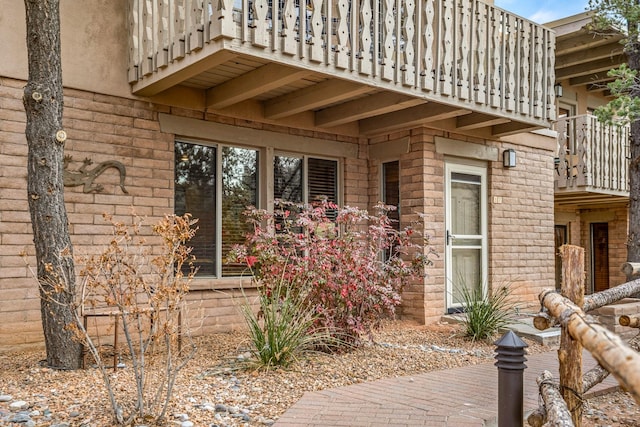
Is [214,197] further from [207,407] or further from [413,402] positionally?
[413,402]

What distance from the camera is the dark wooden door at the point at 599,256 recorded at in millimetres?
13898

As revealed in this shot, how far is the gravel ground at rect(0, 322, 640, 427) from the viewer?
3.60m

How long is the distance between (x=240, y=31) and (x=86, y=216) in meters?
2.61

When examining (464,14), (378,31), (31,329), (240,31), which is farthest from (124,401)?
(464,14)

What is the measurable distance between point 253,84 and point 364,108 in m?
1.68

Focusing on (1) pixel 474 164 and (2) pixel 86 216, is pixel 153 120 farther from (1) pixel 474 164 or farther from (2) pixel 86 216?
(1) pixel 474 164

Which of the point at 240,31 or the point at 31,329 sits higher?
the point at 240,31

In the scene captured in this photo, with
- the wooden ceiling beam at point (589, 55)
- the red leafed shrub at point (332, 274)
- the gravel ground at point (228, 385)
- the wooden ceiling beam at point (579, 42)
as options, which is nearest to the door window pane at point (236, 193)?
the gravel ground at point (228, 385)

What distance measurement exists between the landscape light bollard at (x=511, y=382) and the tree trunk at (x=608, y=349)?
0.89ft

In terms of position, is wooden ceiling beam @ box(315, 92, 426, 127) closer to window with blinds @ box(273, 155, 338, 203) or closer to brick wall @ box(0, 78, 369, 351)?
window with blinds @ box(273, 155, 338, 203)

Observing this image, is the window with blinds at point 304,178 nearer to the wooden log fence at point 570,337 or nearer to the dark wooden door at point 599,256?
the wooden log fence at point 570,337

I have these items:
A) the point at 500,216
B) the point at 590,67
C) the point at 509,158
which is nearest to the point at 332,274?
the point at 500,216

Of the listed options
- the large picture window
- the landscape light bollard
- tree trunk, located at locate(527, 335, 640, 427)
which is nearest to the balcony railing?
the large picture window

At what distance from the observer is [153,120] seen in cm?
661
